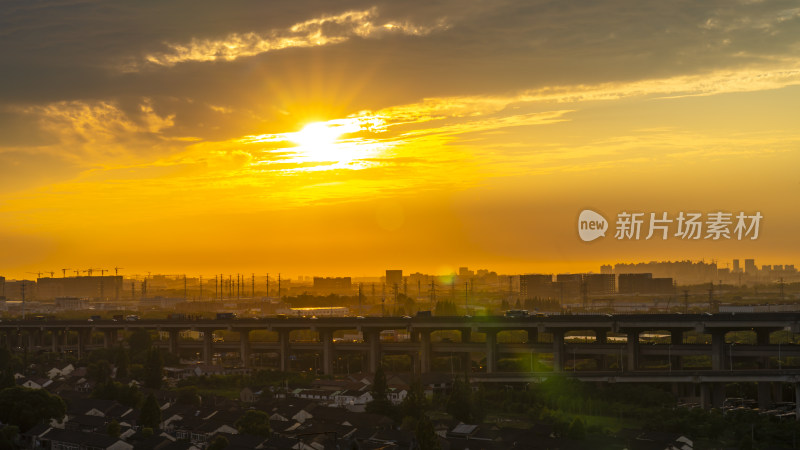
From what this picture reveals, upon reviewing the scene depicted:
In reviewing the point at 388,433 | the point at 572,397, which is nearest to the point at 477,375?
the point at 572,397

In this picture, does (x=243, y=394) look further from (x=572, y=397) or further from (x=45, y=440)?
(x=572, y=397)

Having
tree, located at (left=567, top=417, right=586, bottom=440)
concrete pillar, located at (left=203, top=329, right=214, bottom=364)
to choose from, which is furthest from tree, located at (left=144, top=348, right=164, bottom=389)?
tree, located at (left=567, top=417, right=586, bottom=440)

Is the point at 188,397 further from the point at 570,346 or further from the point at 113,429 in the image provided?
the point at 570,346

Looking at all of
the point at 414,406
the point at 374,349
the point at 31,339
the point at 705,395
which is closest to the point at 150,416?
the point at 414,406

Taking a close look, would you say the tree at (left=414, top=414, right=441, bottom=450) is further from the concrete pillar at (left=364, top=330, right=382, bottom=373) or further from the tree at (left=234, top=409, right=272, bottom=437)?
the concrete pillar at (left=364, top=330, right=382, bottom=373)

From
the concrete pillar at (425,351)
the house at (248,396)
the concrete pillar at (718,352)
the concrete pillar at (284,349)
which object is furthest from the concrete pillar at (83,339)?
the concrete pillar at (718,352)
